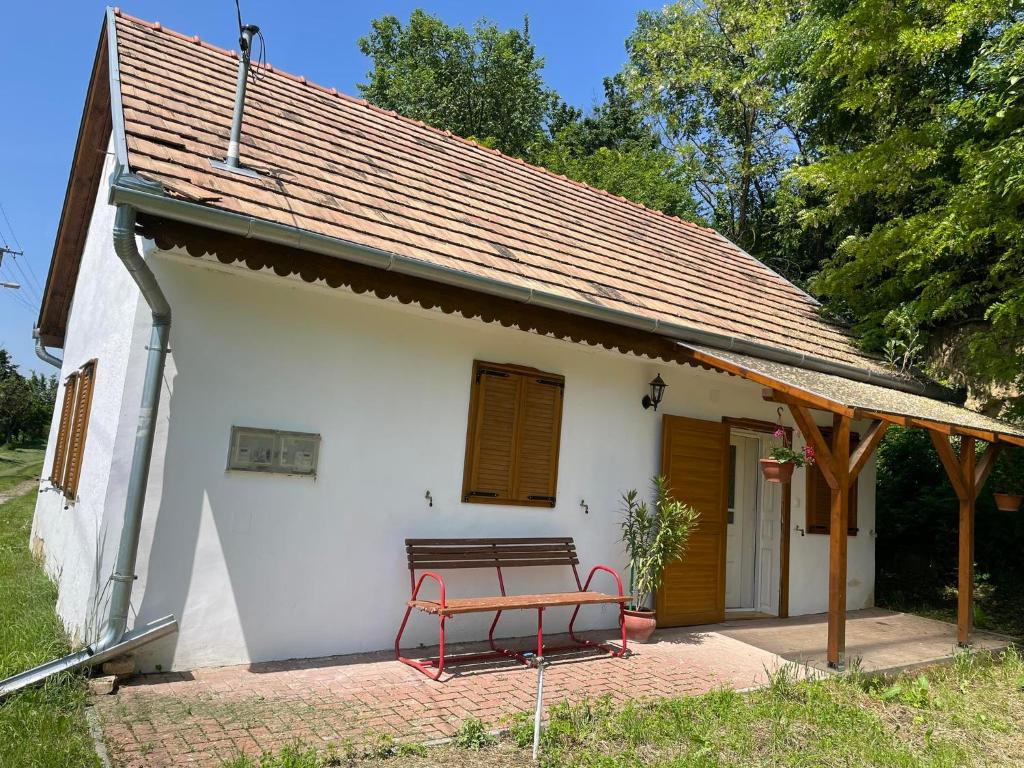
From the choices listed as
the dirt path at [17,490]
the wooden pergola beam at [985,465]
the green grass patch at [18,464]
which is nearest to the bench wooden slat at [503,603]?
the wooden pergola beam at [985,465]

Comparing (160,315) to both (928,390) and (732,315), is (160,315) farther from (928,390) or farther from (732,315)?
(928,390)

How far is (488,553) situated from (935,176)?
8116 millimetres

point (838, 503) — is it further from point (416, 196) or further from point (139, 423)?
point (139, 423)

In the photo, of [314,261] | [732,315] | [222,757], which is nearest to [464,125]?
[732,315]

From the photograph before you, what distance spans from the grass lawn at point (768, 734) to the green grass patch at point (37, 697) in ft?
2.68

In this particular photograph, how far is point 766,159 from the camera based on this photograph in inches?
821

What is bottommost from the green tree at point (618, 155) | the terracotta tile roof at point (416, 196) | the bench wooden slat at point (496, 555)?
the bench wooden slat at point (496, 555)

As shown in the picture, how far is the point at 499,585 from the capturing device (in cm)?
643

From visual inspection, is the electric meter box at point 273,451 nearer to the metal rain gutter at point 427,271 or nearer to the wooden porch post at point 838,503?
the metal rain gutter at point 427,271

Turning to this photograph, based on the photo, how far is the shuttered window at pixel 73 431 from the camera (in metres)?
6.66

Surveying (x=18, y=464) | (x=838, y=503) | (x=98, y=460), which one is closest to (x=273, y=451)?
(x=98, y=460)

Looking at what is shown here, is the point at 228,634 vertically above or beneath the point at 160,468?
beneath

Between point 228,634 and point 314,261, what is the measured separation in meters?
2.77

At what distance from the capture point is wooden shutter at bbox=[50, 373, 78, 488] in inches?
308
